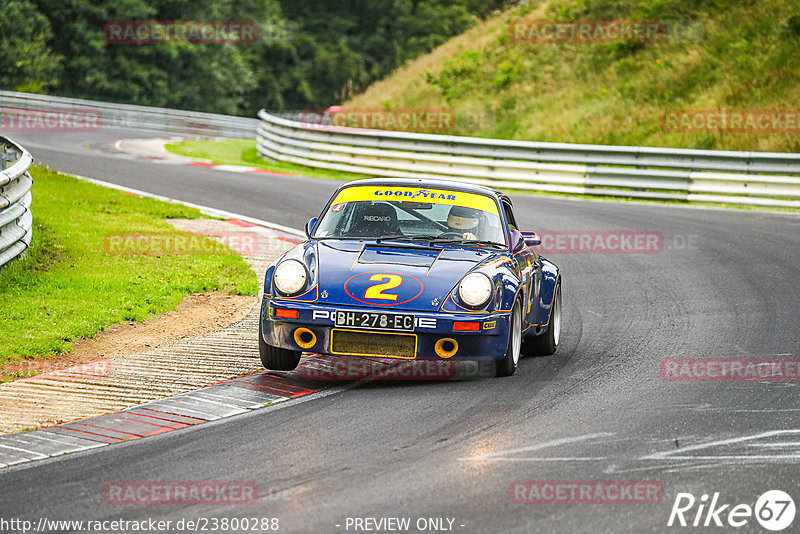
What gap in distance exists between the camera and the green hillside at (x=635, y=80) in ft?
83.7

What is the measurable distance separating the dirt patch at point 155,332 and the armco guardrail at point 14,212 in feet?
6.05

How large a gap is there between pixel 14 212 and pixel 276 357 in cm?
447

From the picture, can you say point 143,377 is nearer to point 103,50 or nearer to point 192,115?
point 192,115

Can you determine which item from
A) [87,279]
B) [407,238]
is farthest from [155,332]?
[407,238]

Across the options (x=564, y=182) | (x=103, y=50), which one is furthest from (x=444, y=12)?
(x=564, y=182)

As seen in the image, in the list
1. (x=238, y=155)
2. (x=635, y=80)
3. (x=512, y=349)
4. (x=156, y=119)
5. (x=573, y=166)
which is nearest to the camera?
(x=512, y=349)

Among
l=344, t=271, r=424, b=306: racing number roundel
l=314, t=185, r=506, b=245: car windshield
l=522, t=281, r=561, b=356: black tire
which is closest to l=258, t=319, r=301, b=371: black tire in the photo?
l=344, t=271, r=424, b=306: racing number roundel

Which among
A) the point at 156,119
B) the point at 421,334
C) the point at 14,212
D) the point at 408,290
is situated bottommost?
the point at 421,334

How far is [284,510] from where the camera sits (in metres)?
4.88

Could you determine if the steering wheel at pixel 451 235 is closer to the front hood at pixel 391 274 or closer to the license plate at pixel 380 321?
the front hood at pixel 391 274

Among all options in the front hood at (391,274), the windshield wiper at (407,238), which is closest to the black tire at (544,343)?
the front hood at (391,274)

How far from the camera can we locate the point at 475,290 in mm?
7484

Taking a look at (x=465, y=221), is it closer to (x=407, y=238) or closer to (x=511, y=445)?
(x=407, y=238)

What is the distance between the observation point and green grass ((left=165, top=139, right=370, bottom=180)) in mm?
24328
